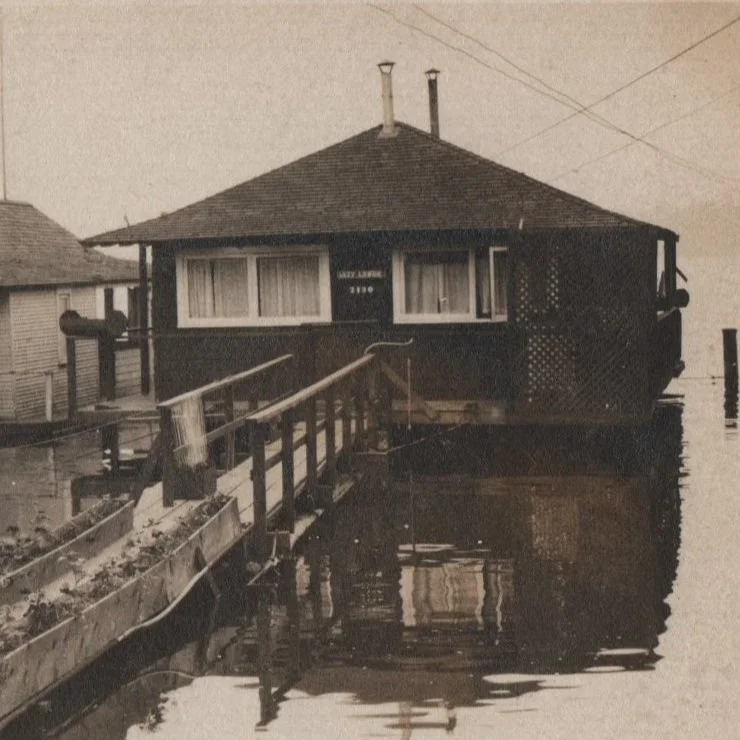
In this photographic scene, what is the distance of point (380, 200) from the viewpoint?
59.6 feet

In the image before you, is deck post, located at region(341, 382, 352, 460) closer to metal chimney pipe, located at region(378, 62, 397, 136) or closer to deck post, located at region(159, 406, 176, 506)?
deck post, located at region(159, 406, 176, 506)

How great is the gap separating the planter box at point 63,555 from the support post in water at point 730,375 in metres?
12.7

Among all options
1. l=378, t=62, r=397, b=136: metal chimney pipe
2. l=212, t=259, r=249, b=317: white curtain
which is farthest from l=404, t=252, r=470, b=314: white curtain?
l=378, t=62, r=397, b=136: metal chimney pipe

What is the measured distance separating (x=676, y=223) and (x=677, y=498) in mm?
11170

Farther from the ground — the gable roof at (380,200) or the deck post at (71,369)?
the gable roof at (380,200)

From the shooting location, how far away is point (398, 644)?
812 cm

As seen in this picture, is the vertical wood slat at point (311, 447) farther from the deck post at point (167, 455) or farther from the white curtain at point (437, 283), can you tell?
the white curtain at point (437, 283)

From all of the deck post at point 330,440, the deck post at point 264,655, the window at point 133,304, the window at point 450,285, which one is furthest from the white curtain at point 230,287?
the deck post at point 264,655

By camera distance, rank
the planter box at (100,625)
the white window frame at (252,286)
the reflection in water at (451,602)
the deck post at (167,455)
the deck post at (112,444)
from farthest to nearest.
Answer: the white window frame at (252,286), the deck post at (112,444), the deck post at (167,455), the reflection in water at (451,602), the planter box at (100,625)

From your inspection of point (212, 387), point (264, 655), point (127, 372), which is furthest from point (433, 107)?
point (264, 655)

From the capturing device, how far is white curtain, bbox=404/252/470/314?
17.8 metres

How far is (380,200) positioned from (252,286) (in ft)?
7.07

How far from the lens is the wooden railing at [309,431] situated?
32.7 ft

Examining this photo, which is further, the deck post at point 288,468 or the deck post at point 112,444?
the deck post at point 112,444
